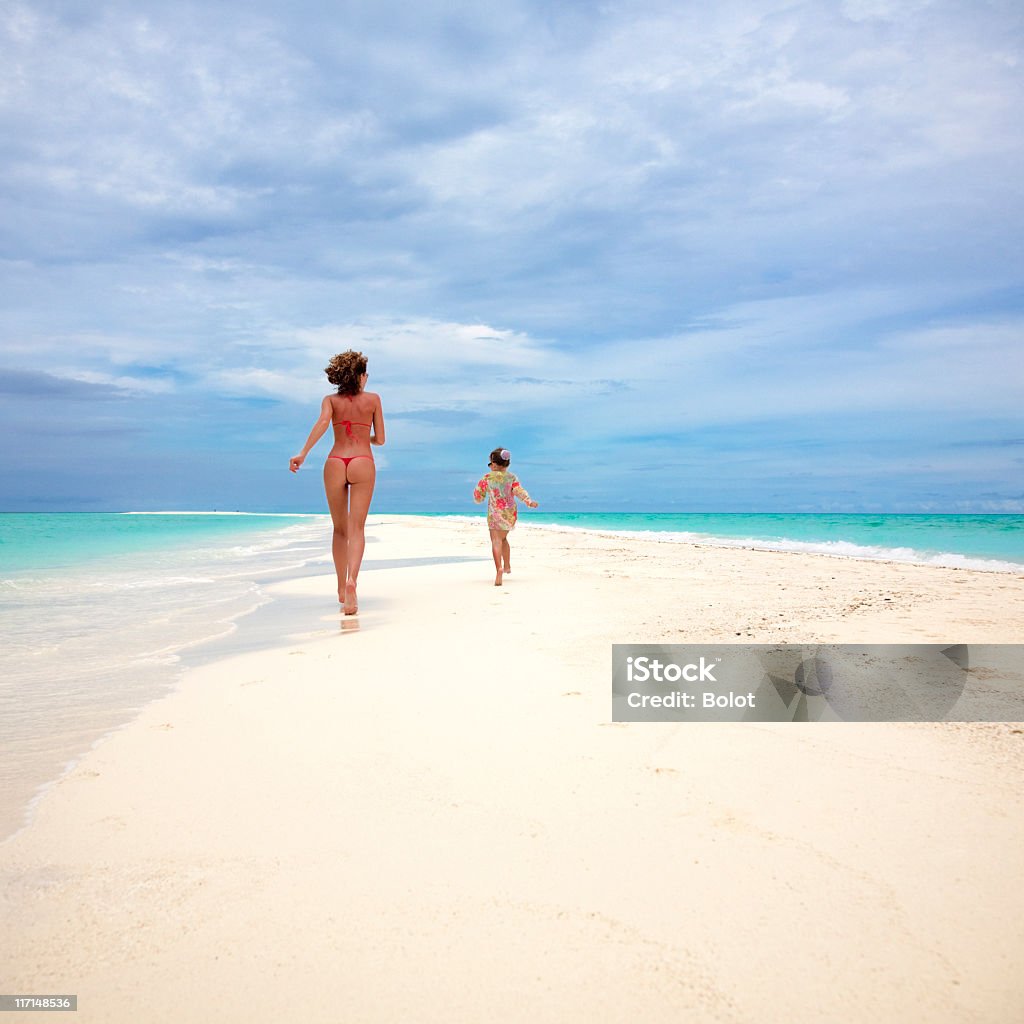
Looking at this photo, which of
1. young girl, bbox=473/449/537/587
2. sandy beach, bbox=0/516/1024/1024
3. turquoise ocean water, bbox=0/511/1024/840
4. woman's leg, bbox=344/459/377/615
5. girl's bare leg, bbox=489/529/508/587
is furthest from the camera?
young girl, bbox=473/449/537/587

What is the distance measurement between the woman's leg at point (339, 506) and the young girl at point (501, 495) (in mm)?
2523

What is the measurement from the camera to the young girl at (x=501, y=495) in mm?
9414

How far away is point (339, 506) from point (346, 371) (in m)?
1.41

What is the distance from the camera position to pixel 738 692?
376 cm

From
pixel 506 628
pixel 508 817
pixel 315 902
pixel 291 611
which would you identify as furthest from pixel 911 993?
pixel 291 611

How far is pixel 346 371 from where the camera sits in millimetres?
6992

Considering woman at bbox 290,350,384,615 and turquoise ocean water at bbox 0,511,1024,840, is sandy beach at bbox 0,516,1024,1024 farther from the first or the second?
woman at bbox 290,350,384,615

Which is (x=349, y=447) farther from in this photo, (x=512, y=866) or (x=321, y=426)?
(x=512, y=866)

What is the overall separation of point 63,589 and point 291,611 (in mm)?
4771

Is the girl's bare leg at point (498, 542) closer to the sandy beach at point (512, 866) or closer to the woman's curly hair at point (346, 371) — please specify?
the woman's curly hair at point (346, 371)

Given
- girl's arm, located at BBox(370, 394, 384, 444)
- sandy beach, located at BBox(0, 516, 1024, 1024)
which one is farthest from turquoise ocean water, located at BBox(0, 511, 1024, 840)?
girl's arm, located at BBox(370, 394, 384, 444)

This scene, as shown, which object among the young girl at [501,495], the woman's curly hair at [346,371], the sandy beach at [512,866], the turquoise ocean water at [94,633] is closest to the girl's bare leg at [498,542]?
the young girl at [501,495]

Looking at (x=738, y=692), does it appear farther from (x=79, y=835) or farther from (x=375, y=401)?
(x=375, y=401)

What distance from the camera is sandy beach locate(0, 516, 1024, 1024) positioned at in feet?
5.09
